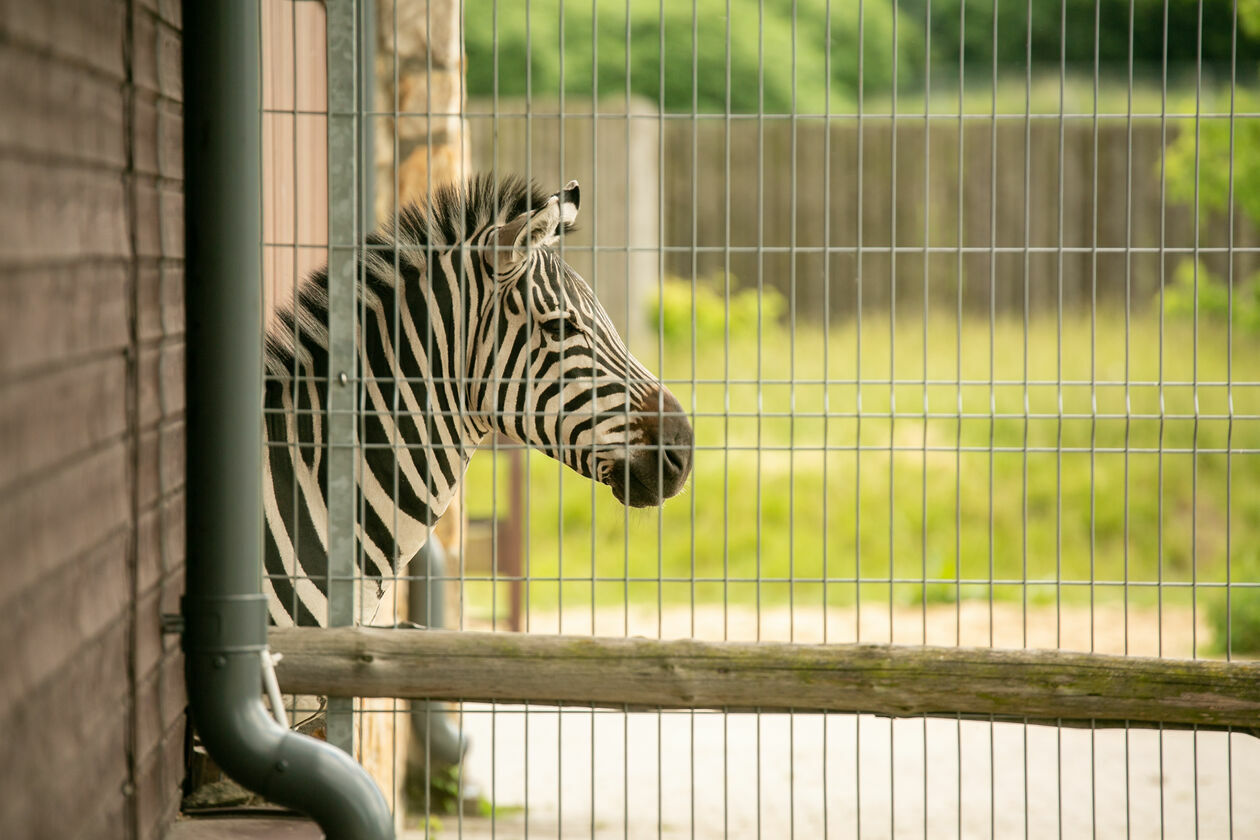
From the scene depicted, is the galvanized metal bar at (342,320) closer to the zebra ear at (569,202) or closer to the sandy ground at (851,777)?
the zebra ear at (569,202)

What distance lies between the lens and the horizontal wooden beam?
9.29 ft

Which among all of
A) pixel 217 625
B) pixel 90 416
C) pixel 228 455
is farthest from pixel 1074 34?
pixel 90 416

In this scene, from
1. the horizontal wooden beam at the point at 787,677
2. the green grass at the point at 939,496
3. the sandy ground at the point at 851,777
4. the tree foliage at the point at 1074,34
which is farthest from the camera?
the tree foliage at the point at 1074,34

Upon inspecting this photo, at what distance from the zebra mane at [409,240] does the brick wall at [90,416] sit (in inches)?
27.7

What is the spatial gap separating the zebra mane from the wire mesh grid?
61mm

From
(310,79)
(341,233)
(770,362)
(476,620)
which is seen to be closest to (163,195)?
(341,233)

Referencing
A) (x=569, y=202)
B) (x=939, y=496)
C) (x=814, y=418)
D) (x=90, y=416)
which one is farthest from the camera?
(x=939, y=496)

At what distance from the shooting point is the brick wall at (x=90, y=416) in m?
1.66

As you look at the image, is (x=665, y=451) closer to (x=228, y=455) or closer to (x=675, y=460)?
(x=675, y=460)

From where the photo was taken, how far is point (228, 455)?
2.44 meters

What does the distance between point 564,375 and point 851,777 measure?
328 cm

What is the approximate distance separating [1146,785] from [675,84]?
1377 centimetres

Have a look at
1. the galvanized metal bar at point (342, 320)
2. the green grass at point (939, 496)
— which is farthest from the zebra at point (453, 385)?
the green grass at point (939, 496)

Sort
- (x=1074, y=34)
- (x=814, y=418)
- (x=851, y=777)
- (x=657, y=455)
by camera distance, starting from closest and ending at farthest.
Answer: (x=657, y=455), (x=851, y=777), (x=814, y=418), (x=1074, y=34)
